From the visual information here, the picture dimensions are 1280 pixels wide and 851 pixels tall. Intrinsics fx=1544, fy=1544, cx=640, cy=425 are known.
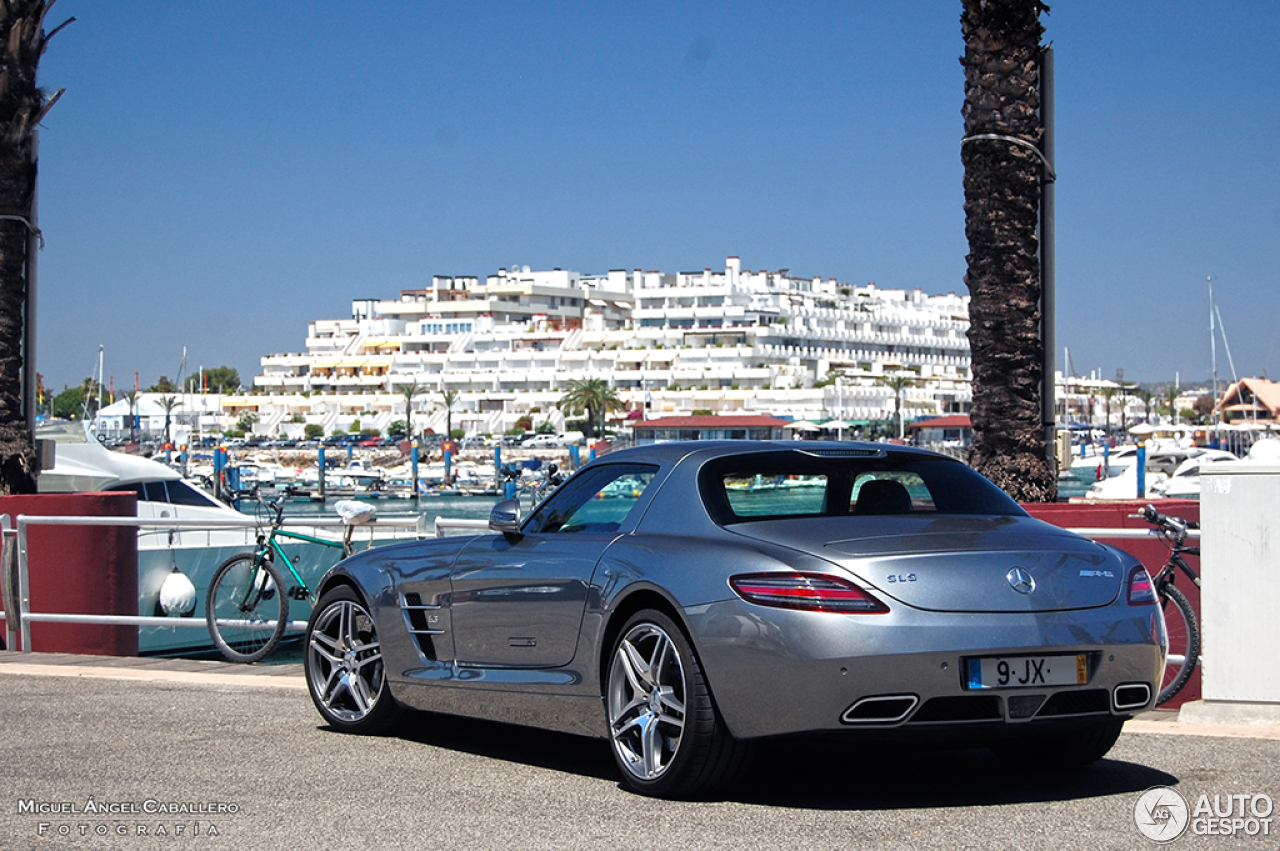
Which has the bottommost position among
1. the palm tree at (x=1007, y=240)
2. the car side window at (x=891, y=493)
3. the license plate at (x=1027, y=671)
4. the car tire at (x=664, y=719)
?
the car tire at (x=664, y=719)

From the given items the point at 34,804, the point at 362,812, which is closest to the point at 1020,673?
the point at 362,812

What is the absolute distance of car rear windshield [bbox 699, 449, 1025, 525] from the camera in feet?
18.6

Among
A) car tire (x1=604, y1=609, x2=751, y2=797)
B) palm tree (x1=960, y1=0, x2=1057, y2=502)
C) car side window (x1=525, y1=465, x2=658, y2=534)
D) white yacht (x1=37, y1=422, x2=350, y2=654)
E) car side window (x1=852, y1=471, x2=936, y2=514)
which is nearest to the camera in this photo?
car tire (x1=604, y1=609, x2=751, y2=797)

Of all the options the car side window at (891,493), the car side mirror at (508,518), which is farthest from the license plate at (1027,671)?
the car side mirror at (508,518)

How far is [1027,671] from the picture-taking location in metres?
4.95

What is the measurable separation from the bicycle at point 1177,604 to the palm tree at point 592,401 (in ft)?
455

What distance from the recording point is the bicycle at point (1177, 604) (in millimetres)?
7977

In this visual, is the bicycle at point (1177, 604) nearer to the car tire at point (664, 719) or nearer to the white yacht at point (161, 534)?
the car tire at point (664, 719)

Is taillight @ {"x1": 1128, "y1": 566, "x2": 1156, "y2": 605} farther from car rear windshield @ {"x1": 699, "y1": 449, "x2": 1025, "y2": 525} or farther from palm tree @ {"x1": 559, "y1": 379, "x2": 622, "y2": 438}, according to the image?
palm tree @ {"x1": 559, "y1": 379, "x2": 622, "y2": 438}

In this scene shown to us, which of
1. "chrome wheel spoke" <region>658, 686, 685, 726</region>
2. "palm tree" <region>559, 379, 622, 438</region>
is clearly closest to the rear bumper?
"chrome wheel spoke" <region>658, 686, 685, 726</region>

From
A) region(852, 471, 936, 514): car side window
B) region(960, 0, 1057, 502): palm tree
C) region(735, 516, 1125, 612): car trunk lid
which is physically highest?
region(960, 0, 1057, 502): palm tree

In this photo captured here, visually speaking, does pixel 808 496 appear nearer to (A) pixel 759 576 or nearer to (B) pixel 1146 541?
(A) pixel 759 576

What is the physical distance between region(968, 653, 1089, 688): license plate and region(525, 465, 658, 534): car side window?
1530 mm

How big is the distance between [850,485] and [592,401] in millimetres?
142530
